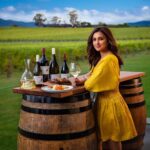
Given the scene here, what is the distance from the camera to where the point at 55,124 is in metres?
2.38

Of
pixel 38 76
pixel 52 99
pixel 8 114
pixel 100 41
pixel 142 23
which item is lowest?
pixel 8 114

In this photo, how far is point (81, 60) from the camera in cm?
602

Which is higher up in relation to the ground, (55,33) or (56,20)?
(56,20)

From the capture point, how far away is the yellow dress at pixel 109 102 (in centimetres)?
254

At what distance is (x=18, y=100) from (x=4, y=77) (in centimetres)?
49

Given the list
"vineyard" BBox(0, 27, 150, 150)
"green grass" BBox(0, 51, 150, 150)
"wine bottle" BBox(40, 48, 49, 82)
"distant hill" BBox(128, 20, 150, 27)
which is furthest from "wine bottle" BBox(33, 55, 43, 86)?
"distant hill" BBox(128, 20, 150, 27)

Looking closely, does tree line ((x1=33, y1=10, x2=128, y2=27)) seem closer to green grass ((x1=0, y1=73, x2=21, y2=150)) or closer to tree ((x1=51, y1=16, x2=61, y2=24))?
tree ((x1=51, y1=16, x2=61, y2=24))

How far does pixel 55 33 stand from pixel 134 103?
8.84 ft

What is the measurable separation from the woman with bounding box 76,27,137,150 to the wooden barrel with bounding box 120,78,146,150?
0.54 m

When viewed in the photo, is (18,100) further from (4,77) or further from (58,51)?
(58,51)

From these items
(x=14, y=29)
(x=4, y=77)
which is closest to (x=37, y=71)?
(x=14, y=29)

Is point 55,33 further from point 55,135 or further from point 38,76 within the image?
point 55,135

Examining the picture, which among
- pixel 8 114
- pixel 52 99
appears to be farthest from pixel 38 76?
pixel 8 114

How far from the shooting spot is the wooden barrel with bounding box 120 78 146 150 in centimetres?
330
